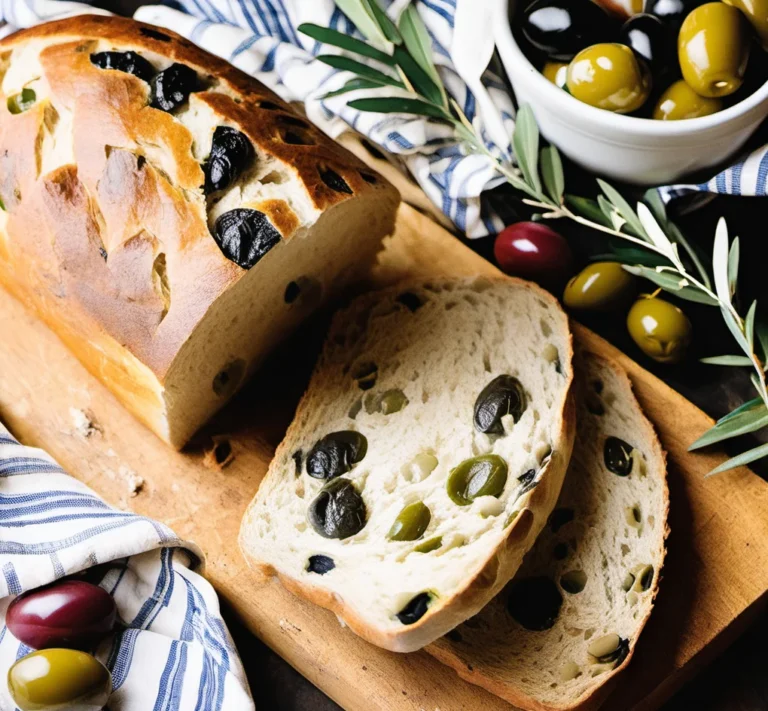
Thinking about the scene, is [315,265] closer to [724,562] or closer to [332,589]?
[332,589]

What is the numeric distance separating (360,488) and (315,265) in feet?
2.45

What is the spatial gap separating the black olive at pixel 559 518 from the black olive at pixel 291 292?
3.47 ft

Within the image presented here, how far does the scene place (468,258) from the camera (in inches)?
140

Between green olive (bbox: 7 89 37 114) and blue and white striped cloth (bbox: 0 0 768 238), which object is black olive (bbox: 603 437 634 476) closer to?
blue and white striped cloth (bbox: 0 0 768 238)

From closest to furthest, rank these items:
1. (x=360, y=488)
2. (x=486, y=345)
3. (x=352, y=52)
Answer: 1. (x=360, y=488)
2. (x=486, y=345)
3. (x=352, y=52)

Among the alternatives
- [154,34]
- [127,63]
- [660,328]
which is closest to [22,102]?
[127,63]

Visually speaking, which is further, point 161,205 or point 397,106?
point 397,106

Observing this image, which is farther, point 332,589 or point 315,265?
point 315,265

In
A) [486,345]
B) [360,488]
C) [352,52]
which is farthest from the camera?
[352,52]

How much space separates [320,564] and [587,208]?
4.71 ft

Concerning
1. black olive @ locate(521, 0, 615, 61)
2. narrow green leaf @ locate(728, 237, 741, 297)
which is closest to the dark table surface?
narrow green leaf @ locate(728, 237, 741, 297)

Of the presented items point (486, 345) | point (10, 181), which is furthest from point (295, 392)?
point (10, 181)

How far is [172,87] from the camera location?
10.1 feet

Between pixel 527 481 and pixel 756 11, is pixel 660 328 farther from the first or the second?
pixel 756 11
